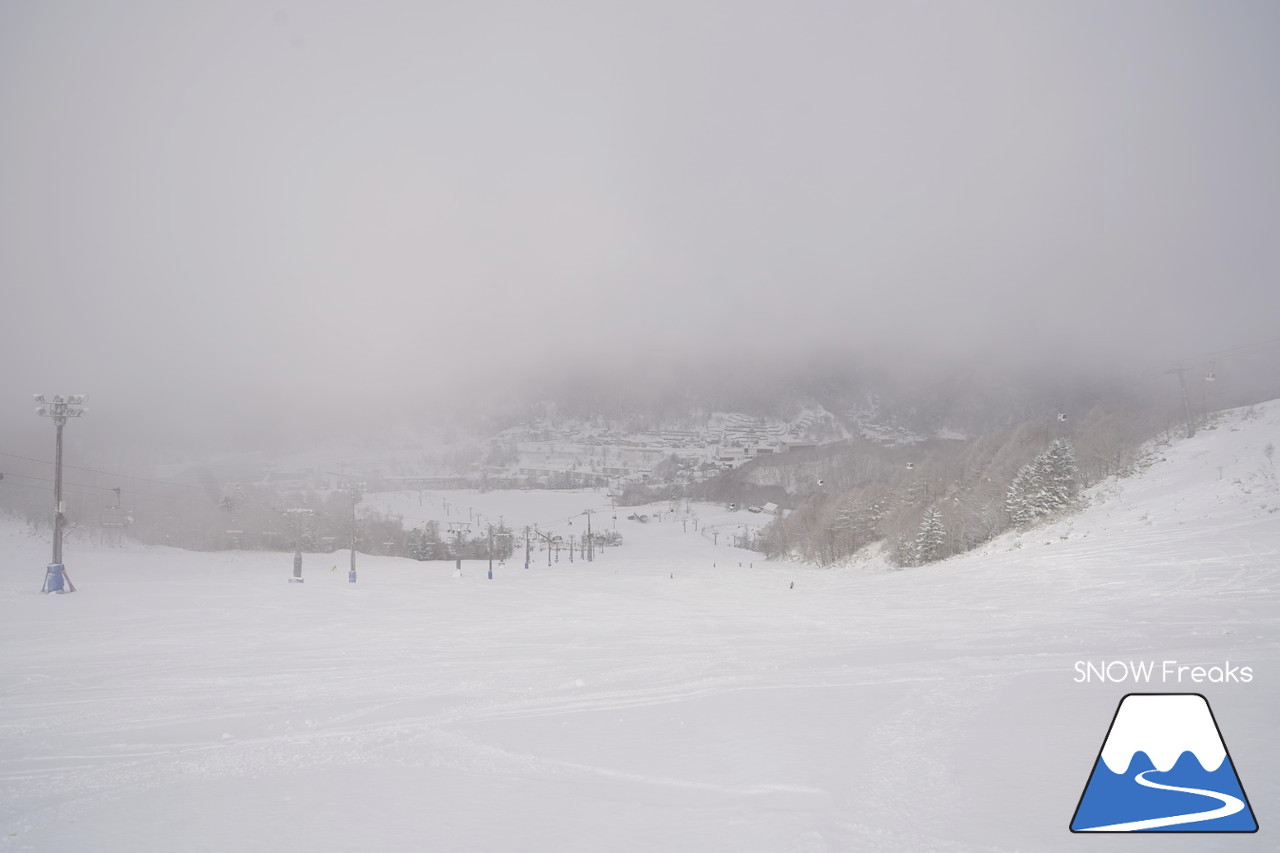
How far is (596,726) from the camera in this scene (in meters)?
7.50

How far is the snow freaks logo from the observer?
4.43 m

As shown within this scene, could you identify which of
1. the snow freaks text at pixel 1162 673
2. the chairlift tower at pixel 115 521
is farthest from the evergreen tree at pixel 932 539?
the chairlift tower at pixel 115 521

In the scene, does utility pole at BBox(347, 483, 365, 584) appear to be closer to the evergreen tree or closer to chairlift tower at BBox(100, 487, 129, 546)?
chairlift tower at BBox(100, 487, 129, 546)

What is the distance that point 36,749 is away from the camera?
6863 mm

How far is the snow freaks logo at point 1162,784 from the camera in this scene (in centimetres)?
443

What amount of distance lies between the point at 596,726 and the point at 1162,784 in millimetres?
5135

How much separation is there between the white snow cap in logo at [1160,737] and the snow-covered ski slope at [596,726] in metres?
0.36

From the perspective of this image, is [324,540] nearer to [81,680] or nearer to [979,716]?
[81,680]

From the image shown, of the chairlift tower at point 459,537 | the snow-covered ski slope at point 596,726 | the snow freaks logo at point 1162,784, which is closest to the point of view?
the snow freaks logo at point 1162,784

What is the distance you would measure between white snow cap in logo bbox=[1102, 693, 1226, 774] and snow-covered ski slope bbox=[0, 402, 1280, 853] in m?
0.36

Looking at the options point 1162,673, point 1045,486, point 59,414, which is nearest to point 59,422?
point 59,414

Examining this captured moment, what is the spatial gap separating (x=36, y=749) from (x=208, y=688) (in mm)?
3103

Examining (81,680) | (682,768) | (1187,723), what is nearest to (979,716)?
(1187,723)

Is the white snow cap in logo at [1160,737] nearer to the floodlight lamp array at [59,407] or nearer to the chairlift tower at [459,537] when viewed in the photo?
the floodlight lamp array at [59,407]
